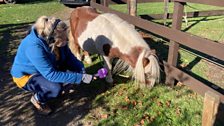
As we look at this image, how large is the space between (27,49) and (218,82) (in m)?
3.43

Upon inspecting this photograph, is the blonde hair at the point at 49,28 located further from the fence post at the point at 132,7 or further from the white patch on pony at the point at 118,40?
the fence post at the point at 132,7

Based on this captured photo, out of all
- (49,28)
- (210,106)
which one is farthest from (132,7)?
(210,106)

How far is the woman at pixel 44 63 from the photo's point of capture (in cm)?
402

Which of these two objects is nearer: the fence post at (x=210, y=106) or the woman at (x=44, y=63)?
the fence post at (x=210, y=106)

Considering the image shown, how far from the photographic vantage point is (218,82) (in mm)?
5617

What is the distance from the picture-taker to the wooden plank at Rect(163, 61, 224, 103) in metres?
4.55

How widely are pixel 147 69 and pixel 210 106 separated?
1.85 metres

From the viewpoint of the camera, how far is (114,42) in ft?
16.6

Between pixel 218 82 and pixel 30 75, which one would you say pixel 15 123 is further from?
pixel 218 82

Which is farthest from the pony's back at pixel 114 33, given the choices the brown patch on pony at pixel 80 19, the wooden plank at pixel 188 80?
the wooden plank at pixel 188 80

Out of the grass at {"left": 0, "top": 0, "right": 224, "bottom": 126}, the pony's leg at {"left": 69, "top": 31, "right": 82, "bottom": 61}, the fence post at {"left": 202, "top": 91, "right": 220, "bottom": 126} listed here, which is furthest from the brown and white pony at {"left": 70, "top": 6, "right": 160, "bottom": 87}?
the fence post at {"left": 202, "top": 91, "right": 220, "bottom": 126}

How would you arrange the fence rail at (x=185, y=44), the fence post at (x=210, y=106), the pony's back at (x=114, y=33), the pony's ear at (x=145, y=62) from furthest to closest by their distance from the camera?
the pony's back at (x=114, y=33), the pony's ear at (x=145, y=62), the fence rail at (x=185, y=44), the fence post at (x=210, y=106)

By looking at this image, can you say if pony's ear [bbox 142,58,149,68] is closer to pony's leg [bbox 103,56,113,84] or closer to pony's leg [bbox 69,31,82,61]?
pony's leg [bbox 103,56,113,84]

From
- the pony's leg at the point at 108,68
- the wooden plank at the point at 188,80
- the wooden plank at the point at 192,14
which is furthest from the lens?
the wooden plank at the point at 192,14
